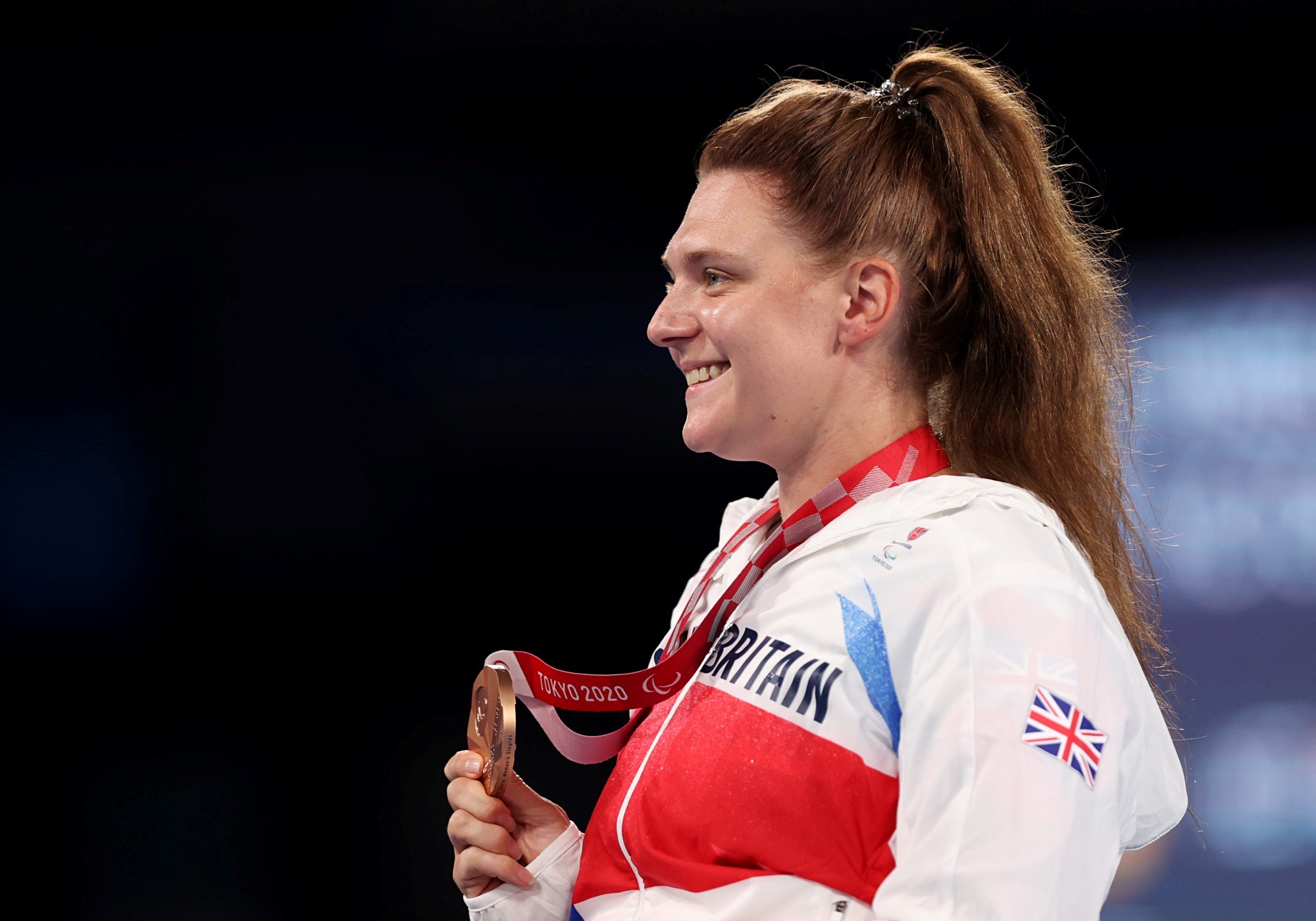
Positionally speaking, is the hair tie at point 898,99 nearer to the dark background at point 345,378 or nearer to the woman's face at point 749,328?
the woman's face at point 749,328

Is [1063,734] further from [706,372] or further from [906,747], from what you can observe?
[706,372]

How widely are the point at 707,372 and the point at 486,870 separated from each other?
30.1 inches

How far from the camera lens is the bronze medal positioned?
1402 millimetres

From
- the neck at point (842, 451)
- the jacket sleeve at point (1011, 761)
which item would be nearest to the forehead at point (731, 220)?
the neck at point (842, 451)

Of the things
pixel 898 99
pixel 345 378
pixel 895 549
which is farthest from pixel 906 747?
pixel 345 378

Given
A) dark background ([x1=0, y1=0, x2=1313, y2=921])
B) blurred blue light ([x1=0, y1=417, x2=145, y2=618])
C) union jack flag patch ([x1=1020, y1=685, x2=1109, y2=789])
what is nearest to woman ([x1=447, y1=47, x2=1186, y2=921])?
union jack flag patch ([x1=1020, y1=685, x2=1109, y2=789])

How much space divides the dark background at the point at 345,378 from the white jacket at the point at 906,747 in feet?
5.65

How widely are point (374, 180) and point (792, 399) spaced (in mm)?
2084

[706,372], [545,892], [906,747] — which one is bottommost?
[545,892]

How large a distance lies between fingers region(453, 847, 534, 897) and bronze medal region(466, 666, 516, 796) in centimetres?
10

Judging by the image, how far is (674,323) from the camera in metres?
1.47

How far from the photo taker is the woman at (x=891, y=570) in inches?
41.8

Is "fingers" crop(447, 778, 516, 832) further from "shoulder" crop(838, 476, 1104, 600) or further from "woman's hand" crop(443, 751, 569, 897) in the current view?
"shoulder" crop(838, 476, 1104, 600)

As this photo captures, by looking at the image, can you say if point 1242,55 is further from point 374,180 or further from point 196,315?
point 196,315
